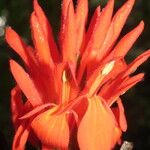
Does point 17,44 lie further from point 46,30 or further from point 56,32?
point 56,32

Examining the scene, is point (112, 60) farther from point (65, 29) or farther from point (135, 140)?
point (135, 140)

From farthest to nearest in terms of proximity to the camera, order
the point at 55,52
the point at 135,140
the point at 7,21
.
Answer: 1. the point at 135,140
2. the point at 7,21
3. the point at 55,52

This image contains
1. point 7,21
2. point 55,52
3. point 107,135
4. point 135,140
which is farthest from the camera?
point 135,140

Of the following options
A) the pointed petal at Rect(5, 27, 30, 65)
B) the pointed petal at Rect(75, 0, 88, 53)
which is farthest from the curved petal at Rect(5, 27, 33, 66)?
the pointed petal at Rect(75, 0, 88, 53)

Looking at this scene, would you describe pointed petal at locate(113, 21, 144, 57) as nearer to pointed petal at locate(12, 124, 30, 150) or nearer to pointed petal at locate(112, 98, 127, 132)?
pointed petal at locate(112, 98, 127, 132)

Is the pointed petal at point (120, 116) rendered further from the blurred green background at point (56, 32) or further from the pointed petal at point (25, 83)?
the blurred green background at point (56, 32)

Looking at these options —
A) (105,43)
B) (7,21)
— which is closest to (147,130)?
(7,21)

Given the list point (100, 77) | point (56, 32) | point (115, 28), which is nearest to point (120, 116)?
point (100, 77)
